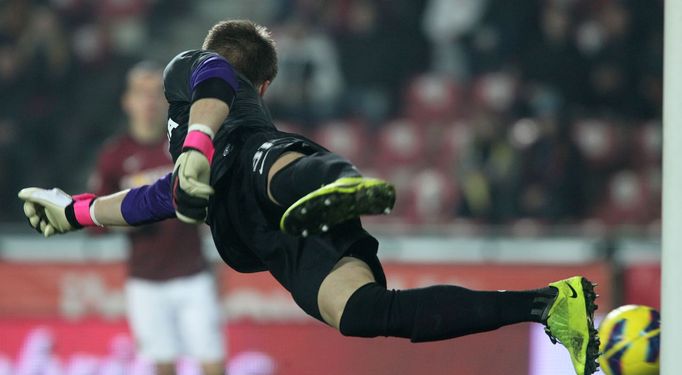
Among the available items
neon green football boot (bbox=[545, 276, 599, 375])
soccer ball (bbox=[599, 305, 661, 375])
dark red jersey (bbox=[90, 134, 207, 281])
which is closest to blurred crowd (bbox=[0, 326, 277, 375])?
dark red jersey (bbox=[90, 134, 207, 281])

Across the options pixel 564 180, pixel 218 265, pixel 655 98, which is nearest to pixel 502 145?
pixel 564 180

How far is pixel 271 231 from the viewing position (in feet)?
12.2

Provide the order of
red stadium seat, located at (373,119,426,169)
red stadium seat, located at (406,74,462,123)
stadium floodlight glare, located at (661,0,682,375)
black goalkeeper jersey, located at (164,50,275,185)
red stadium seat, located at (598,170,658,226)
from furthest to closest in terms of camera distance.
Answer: red stadium seat, located at (406,74,462,123) → red stadium seat, located at (373,119,426,169) → red stadium seat, located at (598,170,658,226) → black goalkeeper jersey, located at (164,50,275,185) → stadium floodlight glare, located at (661,0,682,375)

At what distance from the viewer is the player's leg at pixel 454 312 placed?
3.50 metres

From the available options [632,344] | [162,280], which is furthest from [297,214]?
[162,280]

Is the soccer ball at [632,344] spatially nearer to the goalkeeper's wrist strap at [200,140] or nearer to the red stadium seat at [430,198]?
the goalkeeper's wrist strap at [200,140]

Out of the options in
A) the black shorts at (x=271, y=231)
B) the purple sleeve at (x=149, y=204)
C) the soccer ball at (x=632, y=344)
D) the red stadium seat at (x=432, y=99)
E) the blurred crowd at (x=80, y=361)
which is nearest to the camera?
the black shorts at (x=271, y=231)

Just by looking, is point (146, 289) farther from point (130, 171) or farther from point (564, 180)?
point (564, 180)

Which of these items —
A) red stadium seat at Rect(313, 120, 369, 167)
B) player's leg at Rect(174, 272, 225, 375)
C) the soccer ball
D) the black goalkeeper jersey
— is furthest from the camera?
red stadium seat at Rect(313, 120, 369, 167)

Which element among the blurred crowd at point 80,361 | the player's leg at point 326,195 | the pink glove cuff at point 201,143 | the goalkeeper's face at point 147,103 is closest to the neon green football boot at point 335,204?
the player's leg at point 326,195

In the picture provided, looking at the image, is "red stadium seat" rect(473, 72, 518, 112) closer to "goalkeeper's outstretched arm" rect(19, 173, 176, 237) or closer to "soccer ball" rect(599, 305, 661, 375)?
"soccer ball" rect(599, 305, 661, 375)

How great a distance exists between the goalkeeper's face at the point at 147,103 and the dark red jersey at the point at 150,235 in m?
0.21

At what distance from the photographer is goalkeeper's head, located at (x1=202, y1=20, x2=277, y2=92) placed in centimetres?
398

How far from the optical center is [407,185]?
9.55 metres
